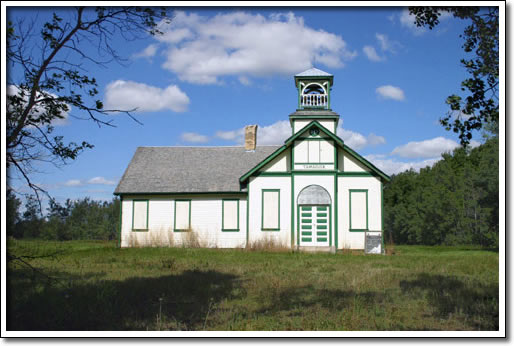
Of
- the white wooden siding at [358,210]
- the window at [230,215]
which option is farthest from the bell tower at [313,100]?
the window at [230,215]

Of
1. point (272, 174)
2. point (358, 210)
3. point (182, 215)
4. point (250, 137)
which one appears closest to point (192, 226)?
point (182, 215)

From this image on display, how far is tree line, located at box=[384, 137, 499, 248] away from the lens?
4250 centimetres

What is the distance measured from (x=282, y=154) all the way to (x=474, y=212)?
29.7m

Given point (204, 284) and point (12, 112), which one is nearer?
point (12, 112)

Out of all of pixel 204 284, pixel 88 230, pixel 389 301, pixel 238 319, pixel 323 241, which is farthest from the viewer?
pixel 88 230

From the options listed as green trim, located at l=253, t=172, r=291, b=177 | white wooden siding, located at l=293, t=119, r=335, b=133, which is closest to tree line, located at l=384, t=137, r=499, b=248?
white wooden siding, located at l=293, t=119, r=335, b=133

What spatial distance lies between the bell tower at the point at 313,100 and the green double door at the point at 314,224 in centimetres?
481

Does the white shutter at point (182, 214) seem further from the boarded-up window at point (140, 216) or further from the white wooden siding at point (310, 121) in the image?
the white wooden siding at point (310, 121)

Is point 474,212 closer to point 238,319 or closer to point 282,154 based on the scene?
point 282,154

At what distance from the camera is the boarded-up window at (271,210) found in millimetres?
22016

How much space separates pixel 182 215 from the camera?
23734 mm
